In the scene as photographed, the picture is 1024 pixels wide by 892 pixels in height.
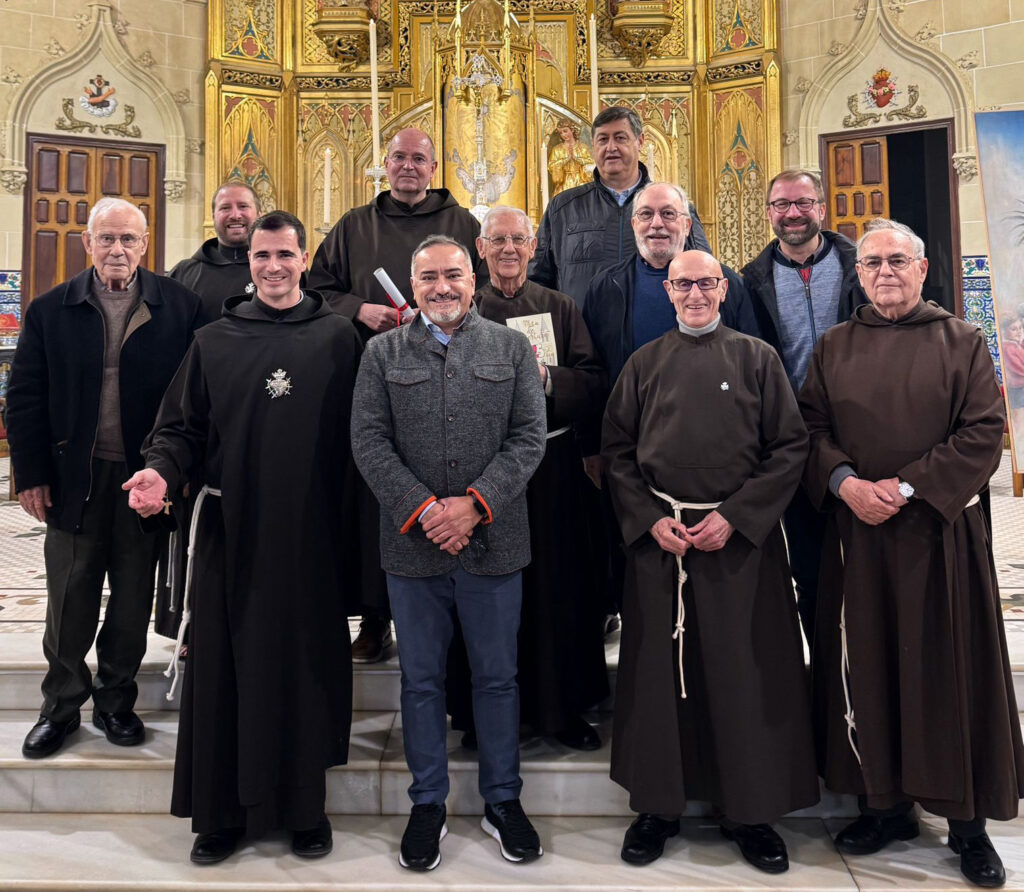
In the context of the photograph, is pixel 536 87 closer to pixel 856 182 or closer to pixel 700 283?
pixel 856 182

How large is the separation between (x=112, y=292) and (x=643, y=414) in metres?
1.61

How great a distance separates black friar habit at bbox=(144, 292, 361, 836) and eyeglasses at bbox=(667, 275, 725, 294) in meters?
0.93

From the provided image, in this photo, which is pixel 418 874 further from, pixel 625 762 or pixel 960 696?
pixel 960 696

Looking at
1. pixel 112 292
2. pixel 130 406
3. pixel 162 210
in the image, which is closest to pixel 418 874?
pixel 130 406

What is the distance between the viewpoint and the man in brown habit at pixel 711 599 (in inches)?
94.4

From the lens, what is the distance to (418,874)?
2.39 metres

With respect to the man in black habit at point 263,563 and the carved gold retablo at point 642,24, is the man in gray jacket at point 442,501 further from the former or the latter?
the carved gold retablo at point 642,24

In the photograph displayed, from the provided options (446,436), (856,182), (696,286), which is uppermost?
(856,182)

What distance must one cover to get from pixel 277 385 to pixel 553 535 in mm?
895

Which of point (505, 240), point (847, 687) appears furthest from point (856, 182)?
point (847, 687)

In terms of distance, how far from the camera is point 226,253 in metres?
3.42

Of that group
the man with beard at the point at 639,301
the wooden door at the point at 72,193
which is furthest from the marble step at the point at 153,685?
the wooden door at the point at 72,193

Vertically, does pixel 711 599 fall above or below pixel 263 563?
below

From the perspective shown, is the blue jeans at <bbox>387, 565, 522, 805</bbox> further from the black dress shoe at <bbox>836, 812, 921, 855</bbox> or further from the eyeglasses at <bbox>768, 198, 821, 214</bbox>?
the eyeglasses at <bbox>768, 198, 821, 214</bbox>
